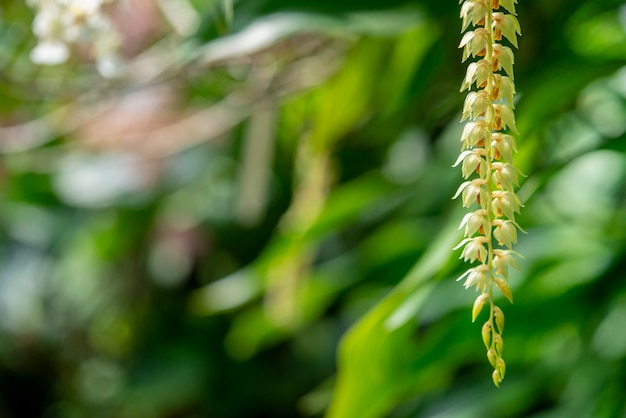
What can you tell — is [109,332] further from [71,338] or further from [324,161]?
[324,161]

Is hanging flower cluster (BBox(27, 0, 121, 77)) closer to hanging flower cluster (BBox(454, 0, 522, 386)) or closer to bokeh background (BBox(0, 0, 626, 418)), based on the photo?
bokeh background (BBox(0, 0, 626, 418))

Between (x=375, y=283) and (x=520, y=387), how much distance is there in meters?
0.22

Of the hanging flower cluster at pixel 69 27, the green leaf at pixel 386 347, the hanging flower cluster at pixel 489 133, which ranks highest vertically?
the hanging flower cluster at pixel 69 27

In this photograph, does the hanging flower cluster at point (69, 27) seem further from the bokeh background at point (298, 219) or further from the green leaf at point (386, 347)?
the green leaf at point (386, 347)

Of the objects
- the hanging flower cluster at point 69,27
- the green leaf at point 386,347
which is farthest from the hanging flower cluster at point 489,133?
the hanging flower cluster at point 69,27

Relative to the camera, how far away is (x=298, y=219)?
808mm

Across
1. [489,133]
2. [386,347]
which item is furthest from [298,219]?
[489,133]

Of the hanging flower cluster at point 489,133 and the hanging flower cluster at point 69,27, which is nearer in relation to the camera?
the hanging flower cluster at point 489,133

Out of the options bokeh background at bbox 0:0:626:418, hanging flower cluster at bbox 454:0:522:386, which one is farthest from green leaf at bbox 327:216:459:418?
hanging flower cluster at bbox 454:0:522:386

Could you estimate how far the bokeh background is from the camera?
548mm

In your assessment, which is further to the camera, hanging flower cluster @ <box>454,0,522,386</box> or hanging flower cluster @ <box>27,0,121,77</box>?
hanging flower cluster @ <box>27,0,121,77</box>

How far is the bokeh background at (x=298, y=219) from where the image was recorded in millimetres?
548

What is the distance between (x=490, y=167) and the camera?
270mm

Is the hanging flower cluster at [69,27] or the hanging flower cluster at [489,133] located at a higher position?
the hanging flower cluster at [69,27]
